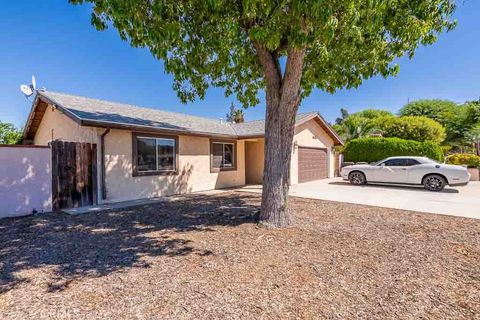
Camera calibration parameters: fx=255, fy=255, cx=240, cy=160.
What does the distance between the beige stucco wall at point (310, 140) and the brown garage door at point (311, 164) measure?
0.37 m

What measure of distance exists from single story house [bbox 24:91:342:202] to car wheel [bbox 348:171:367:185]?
101 inches

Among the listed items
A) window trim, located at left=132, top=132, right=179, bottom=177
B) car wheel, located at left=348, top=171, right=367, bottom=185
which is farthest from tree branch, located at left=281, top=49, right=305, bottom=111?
car wheel, located at left=348, top=171, right=367, bottom=185

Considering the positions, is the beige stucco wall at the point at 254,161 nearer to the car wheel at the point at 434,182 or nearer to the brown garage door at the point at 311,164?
the brown garage door at the point at 311,164

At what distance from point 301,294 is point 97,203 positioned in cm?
813

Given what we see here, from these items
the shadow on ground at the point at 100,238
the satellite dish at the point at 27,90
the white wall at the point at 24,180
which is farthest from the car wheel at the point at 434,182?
the satellite dish at the point at 27,90

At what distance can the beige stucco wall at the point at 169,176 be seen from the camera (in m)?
9.26

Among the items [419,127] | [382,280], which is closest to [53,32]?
[382,280]

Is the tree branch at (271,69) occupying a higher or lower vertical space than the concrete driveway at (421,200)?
higher

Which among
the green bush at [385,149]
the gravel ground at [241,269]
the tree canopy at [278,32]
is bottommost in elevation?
the gravel ground at [241,269]

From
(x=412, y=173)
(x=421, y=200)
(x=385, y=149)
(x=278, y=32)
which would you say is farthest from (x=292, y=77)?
(x=385, y=149)

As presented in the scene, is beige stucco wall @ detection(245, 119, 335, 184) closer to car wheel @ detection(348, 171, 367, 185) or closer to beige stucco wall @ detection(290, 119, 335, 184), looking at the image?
beige stucco wall @ detection(290, 119, 335, 184)

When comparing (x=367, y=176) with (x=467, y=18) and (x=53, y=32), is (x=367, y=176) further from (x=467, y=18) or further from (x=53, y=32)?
(x=53, y=32)

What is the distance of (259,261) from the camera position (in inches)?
163

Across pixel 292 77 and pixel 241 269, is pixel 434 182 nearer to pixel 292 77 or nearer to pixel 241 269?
pixel 292 77
